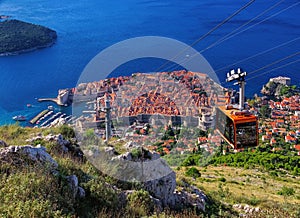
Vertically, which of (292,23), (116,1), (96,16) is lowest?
(292,23)

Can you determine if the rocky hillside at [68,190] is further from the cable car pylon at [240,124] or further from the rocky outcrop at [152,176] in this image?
the cable car pylon at [240,124]

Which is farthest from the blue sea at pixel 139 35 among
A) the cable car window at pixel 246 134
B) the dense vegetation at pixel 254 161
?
the cable car window at pixel 246 134

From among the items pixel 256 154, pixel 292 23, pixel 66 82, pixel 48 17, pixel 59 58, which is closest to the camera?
pixel 256 154

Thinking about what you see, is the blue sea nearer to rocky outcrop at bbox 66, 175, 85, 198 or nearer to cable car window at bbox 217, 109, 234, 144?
cable car window at bbox 217, 109, 234, 144

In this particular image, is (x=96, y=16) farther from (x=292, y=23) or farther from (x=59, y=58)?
(x=292, y=23)

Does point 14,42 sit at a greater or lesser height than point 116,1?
lesser

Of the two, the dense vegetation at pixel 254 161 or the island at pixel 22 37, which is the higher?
the island at pixel 22 37

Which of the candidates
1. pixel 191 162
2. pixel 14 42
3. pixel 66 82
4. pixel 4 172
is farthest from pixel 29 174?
pixel 14 42
